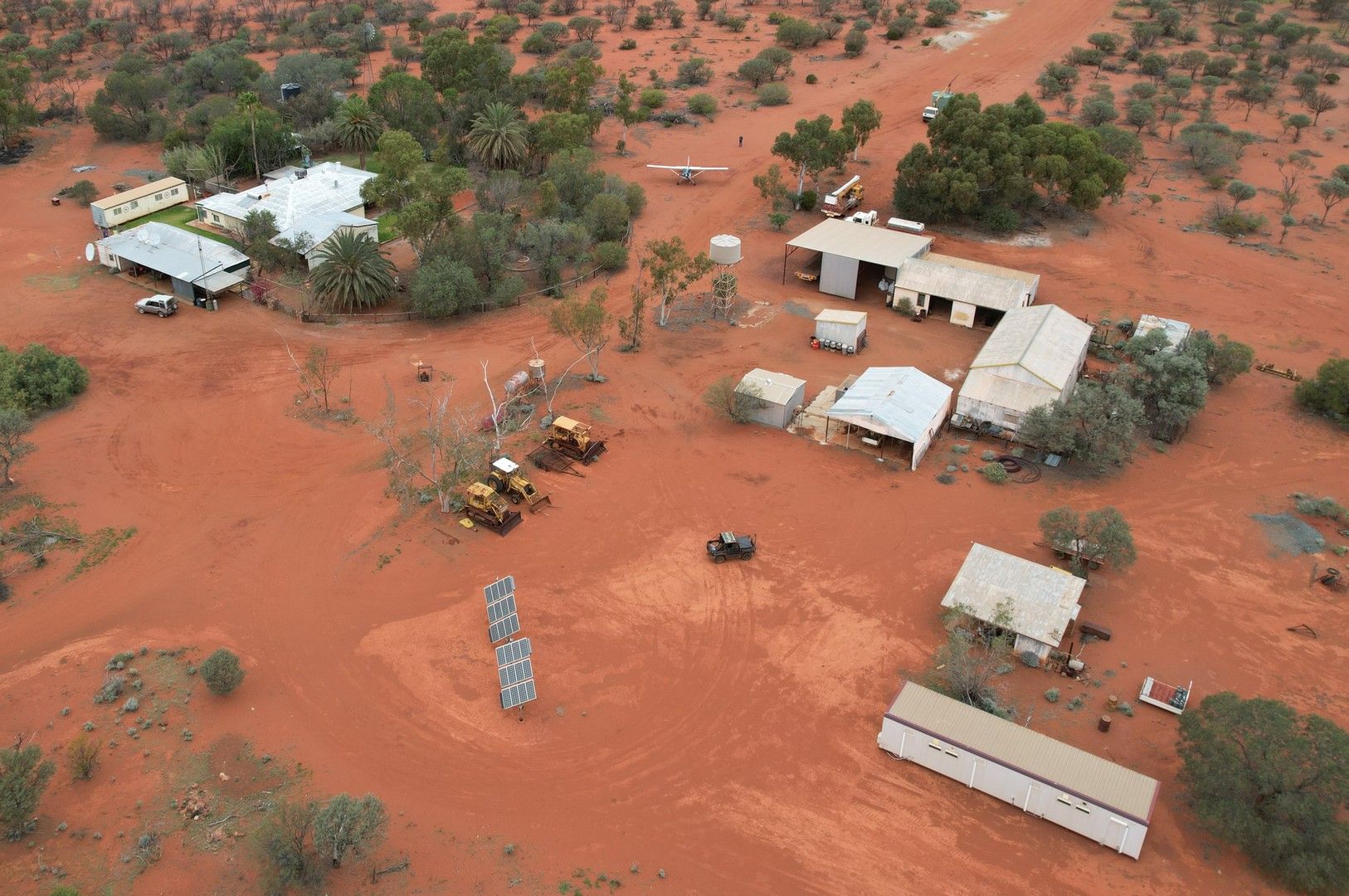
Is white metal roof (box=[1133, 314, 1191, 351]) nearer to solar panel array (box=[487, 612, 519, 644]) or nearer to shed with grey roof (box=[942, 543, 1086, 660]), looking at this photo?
shed with grey roof (box=[942, 543, 1086, 660])

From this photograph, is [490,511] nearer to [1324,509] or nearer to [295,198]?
[1324,509]

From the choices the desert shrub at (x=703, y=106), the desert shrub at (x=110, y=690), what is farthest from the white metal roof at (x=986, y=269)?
the desert shrub at (x=110, y=690)

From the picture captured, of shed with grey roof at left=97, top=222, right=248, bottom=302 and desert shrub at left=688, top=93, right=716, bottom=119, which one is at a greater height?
desert shrub at left=688, top=93, right=716, bottom=119

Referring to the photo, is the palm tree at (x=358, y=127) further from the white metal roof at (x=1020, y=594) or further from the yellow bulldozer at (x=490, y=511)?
the white metal roof at (x=1020, y=594)

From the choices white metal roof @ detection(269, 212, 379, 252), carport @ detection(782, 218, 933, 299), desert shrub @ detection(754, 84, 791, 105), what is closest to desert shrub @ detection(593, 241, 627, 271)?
carport @ detection(782, 218, 933, 299)

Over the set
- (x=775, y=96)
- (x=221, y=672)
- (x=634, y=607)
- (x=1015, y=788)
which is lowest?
(x=634, y=607)

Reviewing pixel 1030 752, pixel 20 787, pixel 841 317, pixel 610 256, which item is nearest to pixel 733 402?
pixel 841 317
